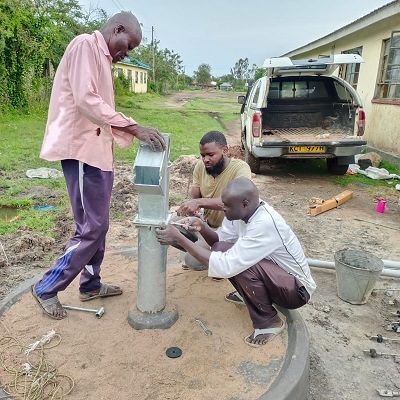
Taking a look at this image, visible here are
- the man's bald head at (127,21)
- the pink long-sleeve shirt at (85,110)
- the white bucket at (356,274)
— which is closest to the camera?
the pink long-sleeve shirt at (85,110)

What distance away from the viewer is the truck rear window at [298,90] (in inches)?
318

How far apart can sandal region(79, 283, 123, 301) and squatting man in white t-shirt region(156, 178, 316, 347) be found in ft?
2.69

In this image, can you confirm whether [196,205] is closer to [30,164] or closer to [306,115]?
[30,164]

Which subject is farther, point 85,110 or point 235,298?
point 235,298

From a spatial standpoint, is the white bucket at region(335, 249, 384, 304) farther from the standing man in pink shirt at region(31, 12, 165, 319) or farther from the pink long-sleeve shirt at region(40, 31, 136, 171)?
the pink long-sleeve shirt at region(40, 31, 136, 171)

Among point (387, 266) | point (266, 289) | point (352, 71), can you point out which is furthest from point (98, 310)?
point (352, 71)

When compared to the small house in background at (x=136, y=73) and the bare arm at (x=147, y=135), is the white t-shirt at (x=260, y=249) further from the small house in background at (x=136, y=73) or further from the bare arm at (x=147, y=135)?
the small house in background at (x=136, y=73)

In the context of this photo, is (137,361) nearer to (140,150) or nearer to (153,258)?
(153,258)

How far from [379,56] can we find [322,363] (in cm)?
883

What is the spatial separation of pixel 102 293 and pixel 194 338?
2.65 ft

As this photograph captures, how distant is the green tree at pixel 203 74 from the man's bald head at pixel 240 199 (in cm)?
7033

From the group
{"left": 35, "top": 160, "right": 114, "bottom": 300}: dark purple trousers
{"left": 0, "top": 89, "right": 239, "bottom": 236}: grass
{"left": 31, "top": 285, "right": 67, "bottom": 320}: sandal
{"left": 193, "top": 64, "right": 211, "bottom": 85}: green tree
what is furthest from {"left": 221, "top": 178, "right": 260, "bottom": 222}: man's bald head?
{"left": 193, "top": 64, "right": 211, "bottom": 85}: green tree

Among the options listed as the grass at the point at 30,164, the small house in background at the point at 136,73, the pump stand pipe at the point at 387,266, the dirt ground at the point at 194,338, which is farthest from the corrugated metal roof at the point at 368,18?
the small house in background at the point at 136,73

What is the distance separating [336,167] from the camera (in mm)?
7688
